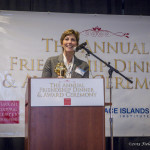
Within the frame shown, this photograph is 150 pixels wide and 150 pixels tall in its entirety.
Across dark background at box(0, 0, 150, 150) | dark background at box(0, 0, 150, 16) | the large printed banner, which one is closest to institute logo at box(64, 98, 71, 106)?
the large printed banner

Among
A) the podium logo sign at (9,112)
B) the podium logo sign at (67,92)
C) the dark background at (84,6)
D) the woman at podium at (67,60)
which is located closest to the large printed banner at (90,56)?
the podium logo sign at (9,112)

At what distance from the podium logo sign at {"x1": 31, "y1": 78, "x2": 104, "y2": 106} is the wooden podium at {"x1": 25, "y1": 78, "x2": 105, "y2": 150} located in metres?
0.03

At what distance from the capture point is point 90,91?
2.35 meters

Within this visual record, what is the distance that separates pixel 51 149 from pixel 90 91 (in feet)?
1.75

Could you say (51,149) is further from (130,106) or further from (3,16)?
(3,16)

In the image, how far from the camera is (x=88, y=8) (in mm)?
4754

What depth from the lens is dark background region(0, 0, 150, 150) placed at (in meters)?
4.56

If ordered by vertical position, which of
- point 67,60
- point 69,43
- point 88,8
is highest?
point 88,8

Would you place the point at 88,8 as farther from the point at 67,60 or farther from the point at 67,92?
the point at 67,92

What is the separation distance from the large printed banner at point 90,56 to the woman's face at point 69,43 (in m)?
1.14

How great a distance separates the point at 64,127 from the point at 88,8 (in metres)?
2.90

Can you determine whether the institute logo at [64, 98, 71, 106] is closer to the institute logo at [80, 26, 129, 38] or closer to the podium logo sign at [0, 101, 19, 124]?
the podium logo sign at [0, 101, 19, 124]

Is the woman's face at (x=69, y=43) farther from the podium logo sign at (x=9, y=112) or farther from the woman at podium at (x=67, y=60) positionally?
the podium logo sign at (x=9, y=112)

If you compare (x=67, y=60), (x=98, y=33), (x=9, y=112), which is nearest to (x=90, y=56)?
(x=98, y=33)
